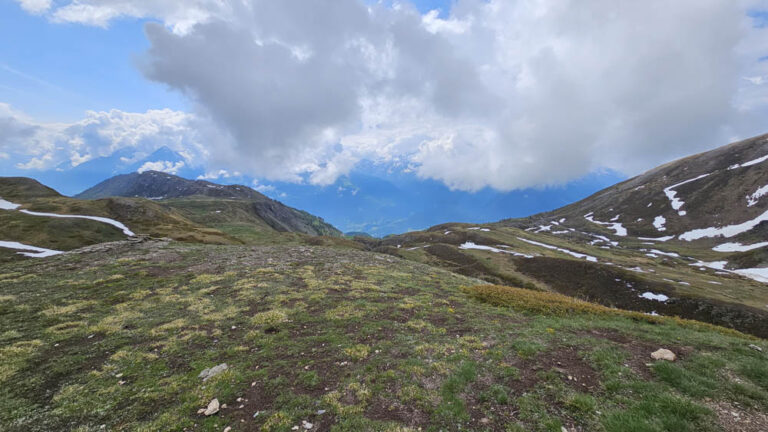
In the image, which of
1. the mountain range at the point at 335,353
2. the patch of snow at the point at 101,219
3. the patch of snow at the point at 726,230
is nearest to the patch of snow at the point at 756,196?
the patch of snow at the point at 726,230

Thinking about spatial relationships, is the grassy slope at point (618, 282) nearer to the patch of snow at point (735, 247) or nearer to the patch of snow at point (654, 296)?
the patch of snow at point (654, 296)

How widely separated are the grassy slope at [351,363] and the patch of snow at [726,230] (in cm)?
22702

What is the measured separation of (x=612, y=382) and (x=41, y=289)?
40997mm

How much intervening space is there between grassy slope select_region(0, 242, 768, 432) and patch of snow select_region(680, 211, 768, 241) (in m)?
227

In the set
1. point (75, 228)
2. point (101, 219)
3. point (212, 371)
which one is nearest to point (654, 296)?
point (212, 371)

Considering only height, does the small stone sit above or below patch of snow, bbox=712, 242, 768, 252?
below

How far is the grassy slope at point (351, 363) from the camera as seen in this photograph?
9.69 meters

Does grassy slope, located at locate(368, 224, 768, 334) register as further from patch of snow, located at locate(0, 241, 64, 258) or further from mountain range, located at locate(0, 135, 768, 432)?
patch of snow, located at locate(0, 241, 64, 258)

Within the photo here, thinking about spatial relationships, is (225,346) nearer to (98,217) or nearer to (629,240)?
(98,217)

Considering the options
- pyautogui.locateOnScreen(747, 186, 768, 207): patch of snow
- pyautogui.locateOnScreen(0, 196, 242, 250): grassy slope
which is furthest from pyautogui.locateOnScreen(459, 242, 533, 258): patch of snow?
pyautogui.locateOnScreen(747, 186, 768, 207): patch of snow

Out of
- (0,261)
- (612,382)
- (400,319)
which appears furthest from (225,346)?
(0,261)

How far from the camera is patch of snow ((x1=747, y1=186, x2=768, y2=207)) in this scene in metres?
A: 169

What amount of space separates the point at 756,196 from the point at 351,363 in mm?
277984

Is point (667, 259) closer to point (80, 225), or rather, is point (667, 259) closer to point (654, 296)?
point (654, 296)
